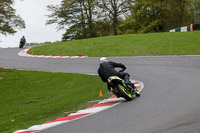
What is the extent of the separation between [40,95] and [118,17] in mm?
45725

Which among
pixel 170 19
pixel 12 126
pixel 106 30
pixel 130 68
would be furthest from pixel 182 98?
pixel 106 30

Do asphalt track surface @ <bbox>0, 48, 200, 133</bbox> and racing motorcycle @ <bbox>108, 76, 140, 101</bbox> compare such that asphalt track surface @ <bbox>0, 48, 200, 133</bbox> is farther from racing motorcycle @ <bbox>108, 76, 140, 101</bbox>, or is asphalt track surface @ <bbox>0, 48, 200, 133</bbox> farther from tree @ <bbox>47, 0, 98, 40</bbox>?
tree @ <bbox>47, 0, 98, 40</bbox>

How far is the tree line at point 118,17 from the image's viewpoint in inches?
1908

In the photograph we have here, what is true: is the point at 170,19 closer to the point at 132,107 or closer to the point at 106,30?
the point at 106,30

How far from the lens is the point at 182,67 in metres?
16.9

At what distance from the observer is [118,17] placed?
58.1 metres

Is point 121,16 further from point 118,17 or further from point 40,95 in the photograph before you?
point 40,95

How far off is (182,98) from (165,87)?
248cm

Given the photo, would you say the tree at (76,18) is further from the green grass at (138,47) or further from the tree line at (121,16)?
the green grass at (138,47)

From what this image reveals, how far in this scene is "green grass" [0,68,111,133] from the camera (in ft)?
30.1

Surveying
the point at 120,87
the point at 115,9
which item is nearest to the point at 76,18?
the point at 115,9

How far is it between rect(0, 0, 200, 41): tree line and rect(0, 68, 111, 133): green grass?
27099 mm

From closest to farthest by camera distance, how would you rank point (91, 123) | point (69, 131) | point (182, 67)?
point (69, 131)
point (91, 123)
point (182, 67)

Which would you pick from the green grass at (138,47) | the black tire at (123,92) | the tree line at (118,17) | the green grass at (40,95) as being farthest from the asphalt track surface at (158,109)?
the tree line at (118,17)
